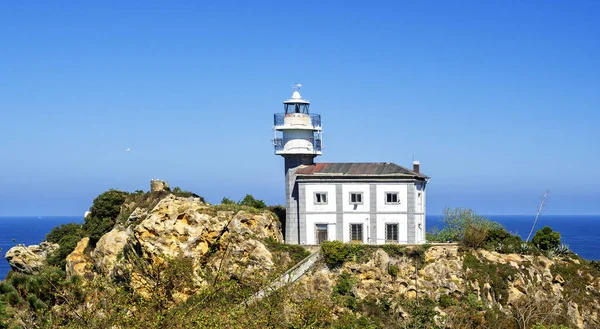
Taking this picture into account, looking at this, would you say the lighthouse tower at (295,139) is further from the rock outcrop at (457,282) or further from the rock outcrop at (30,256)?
the rock outcrop at (30,256)

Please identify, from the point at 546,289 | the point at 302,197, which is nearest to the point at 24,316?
the point at 302,197

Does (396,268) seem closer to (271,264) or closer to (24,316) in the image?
(271,264)

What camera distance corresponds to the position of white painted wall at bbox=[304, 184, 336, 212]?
4675 cm

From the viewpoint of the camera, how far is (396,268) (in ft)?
147

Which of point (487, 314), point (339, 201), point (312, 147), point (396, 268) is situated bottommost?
point (487, 314)

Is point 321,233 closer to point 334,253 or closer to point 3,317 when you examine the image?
point 334,253

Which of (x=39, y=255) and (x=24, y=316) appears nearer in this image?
(x=24, y=316)

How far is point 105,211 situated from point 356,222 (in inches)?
851

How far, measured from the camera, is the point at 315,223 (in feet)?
154

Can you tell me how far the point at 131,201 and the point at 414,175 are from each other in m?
23.6

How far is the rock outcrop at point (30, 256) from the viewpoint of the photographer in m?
57.7

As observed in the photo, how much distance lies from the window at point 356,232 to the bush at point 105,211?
19.7 meters

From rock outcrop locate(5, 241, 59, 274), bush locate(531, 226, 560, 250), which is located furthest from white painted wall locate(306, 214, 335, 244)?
rock outcrop locate(5, 241, 59, 274)

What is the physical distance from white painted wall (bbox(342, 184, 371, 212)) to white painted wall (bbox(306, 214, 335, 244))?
3.98 ft
